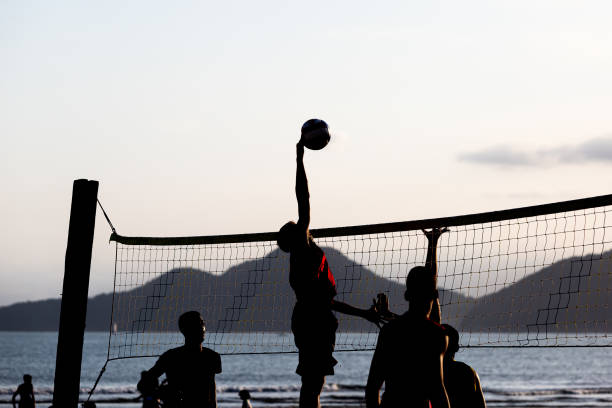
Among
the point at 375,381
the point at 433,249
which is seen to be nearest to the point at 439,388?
the point at 375,381

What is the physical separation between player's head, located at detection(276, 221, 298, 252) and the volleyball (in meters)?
0.93

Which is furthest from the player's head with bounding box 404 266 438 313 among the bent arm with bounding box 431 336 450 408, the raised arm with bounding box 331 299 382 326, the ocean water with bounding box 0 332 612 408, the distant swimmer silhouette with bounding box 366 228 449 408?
the ocean water with bounding box 0 332 612 408

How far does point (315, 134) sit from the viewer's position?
810 cm

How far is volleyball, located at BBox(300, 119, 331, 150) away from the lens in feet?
26.5

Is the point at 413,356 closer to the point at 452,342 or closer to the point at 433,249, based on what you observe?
the point at 452,342

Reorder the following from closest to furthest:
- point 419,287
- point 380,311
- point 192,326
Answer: point 419,287
point 192,326
point 380,311

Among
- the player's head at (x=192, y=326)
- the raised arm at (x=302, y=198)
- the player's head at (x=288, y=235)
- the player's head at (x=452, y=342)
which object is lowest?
the player's head at (x=452, y=342)

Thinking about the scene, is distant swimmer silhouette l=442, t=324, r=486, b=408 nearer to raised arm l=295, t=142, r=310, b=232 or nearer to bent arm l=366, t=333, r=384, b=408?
bent arm l=366, t=333, r=384, b=408

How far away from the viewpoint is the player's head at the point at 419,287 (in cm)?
538

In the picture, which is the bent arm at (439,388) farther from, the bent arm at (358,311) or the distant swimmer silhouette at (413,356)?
the bent arm at (358,311)

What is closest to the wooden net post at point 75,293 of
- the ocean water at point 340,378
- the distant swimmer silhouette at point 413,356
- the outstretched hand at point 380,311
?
the outstretched hand at point 380,311

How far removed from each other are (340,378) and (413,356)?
67675 millimetres

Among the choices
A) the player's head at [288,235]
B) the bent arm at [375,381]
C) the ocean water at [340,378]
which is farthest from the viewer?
the ocean water at [340,378]

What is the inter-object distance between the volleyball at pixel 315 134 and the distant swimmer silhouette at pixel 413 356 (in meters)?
2.86
